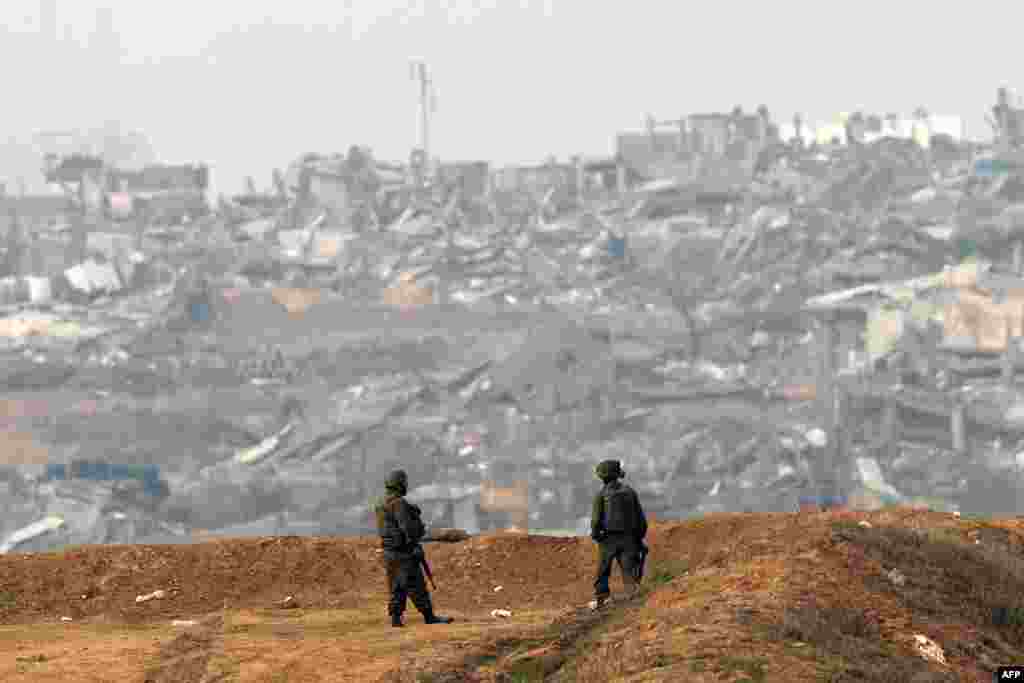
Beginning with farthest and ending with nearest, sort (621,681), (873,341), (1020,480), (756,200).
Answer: (756,200)
(873,341)
(1020,480)
(621,681)

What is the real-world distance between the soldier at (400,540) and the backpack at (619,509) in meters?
0.98

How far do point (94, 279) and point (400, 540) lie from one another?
61572 millimetres

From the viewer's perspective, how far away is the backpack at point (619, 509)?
9078 millimetres

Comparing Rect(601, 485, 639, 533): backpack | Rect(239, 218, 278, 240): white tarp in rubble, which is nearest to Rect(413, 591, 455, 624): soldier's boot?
Rect(601, 485, 639, 533): backpack

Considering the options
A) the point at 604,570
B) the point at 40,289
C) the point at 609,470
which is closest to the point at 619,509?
the point at 609,470

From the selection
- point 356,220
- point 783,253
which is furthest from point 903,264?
point 356,220

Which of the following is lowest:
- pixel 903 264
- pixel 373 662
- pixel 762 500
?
pixel 762 500

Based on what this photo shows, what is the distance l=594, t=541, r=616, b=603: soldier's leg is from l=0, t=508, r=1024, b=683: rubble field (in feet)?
0.83

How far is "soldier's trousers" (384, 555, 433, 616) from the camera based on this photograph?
30.2 ft

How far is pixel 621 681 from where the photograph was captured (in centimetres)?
637

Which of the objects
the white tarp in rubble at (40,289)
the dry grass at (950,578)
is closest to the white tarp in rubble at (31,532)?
the white tarp in rubble at (40,289)

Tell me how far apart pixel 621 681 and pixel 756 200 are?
68.7m

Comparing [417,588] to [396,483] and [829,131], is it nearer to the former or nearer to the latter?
[396,483]

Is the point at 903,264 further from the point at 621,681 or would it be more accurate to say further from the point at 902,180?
the point at 621,681
